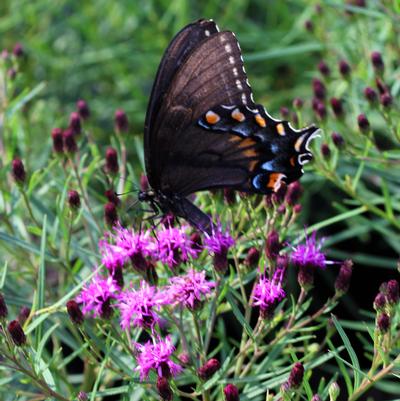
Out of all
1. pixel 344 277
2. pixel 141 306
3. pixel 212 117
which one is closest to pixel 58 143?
pixel 212 117

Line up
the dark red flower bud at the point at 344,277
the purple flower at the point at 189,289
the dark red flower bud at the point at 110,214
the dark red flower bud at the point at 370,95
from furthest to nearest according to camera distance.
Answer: the dark red flower bud at the point at 370,95 → the dark red flower bud at the point at 110,214 → the dark red flower bud at the point at 344,277 → the purple flower at the point at 189,289

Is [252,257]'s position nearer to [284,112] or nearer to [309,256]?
[309,256]

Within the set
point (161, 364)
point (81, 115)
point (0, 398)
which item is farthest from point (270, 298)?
point (81, 115)

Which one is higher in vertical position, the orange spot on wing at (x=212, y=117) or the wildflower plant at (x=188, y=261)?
the orange spot on wing at (x=212, y=117)

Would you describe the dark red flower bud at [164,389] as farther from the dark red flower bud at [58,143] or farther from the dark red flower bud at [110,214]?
the dark red flower bud at [58,143]

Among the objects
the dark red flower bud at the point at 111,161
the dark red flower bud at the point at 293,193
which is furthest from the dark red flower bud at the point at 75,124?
the dark red flower bud at the point at 293,193

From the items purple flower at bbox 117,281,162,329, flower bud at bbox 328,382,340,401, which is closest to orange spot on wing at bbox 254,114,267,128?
purple flower at bbox 117,281,162,329

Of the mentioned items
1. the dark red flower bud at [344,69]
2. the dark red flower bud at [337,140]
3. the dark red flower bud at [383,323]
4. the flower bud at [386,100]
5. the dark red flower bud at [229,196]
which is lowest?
the dark red flower bud at [383,323]
